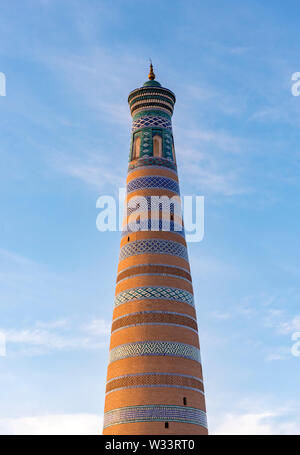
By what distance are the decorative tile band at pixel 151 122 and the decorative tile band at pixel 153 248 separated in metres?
6.68

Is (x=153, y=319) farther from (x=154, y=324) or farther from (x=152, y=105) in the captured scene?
(x=152, y=105)

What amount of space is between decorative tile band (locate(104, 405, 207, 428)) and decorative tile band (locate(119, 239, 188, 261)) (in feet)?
23.1

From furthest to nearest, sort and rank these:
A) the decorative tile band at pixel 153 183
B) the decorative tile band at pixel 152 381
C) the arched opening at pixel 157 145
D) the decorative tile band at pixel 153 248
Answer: the arched opening at pixel 157 145, the decorative tile band at pixel 153 183, the decorative tile band at pixel 153 248, the decorative tile band at pixel 152 381

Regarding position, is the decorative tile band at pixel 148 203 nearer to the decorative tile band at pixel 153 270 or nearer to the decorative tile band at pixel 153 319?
the decorative tile band at pixel 153 270

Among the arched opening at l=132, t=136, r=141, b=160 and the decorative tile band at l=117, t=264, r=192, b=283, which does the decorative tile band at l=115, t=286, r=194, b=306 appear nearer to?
the decorative tile band at l=117, t=264, r=192, b=283

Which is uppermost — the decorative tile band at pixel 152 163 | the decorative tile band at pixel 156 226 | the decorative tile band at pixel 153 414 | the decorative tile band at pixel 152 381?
the decorative tile band at pixel 152 163

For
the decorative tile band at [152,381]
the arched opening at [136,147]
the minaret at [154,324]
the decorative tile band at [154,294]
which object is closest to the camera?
the minaret at [154,324]

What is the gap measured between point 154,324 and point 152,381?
246 cm

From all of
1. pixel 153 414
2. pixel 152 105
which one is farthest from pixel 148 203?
pixel 153 414

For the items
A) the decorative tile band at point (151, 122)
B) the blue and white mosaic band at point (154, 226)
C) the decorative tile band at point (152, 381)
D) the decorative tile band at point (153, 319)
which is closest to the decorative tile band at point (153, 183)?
the blue and white mosaic band at point (154, 226)

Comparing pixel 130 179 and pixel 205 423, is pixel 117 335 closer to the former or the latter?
pixel 205 423

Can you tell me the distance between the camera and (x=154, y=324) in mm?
23891

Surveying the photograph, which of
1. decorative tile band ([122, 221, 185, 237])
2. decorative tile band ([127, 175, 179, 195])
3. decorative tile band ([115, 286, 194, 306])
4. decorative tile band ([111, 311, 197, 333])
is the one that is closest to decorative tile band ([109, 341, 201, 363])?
decorative tile band ([111, 311, 197, 333])

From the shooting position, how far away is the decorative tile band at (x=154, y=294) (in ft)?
80.7
